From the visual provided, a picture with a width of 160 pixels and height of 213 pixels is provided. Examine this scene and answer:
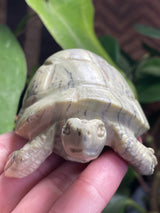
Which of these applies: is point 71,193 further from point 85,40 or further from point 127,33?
point 127,33

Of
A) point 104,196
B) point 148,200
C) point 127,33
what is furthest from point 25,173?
point 127,33

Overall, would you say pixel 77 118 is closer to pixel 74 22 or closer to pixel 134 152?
pixel 134 152

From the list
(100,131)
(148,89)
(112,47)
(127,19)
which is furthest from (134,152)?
(127,19)

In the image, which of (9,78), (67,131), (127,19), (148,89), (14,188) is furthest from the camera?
(127,19)

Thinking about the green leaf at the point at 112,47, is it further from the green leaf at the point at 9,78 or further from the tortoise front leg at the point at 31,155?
the tortoise front leg at the point at 31,155

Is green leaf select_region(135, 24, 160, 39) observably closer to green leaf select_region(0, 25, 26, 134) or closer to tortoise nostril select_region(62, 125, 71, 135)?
green leaf select_region(0, 25, 26, 134)

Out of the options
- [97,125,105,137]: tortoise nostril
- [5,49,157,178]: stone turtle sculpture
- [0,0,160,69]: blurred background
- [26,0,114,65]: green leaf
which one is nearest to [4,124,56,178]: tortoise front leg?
[5,49,157,178]: stone turtle sculpture
